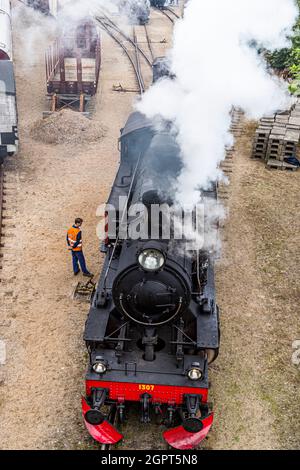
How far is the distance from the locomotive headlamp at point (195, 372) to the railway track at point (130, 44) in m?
14.3

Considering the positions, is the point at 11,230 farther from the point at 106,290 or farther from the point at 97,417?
the point at 97,417

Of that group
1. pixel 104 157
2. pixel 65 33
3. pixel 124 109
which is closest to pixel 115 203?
pixel 104 157

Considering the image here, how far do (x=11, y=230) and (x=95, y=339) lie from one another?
5.02 meters

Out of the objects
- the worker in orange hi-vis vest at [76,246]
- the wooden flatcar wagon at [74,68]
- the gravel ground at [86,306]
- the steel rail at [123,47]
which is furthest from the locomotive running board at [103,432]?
the steel rail at [123,47]

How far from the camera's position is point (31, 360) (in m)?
7.52

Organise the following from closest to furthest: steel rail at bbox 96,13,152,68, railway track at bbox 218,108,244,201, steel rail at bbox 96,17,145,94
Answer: railway track at bbox 218,108,244,201 → steel rail at bbox 96,17,145,94 → steel rail at bbox 96,13,152,68

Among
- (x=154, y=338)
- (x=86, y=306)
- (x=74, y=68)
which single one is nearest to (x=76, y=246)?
(x=86, y=306)

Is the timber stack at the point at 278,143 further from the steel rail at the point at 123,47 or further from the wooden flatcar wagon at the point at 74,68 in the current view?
the wooden flatcar wagon at the point at 74,68

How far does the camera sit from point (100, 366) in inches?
237

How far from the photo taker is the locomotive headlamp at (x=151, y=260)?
5672 mm

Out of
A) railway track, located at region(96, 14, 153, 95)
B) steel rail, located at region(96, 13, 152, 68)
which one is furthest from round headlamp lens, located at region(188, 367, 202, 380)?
steel rail, located at region(96, 13, 152, 68)

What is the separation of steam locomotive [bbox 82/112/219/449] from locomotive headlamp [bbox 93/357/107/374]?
1cm

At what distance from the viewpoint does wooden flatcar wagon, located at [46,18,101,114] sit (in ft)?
56.1

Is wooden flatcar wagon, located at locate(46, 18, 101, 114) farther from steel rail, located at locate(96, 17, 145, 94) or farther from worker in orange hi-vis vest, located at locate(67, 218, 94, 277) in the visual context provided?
worker in orange hi-vis vest, located at locate(67, 218, 94, 277)
